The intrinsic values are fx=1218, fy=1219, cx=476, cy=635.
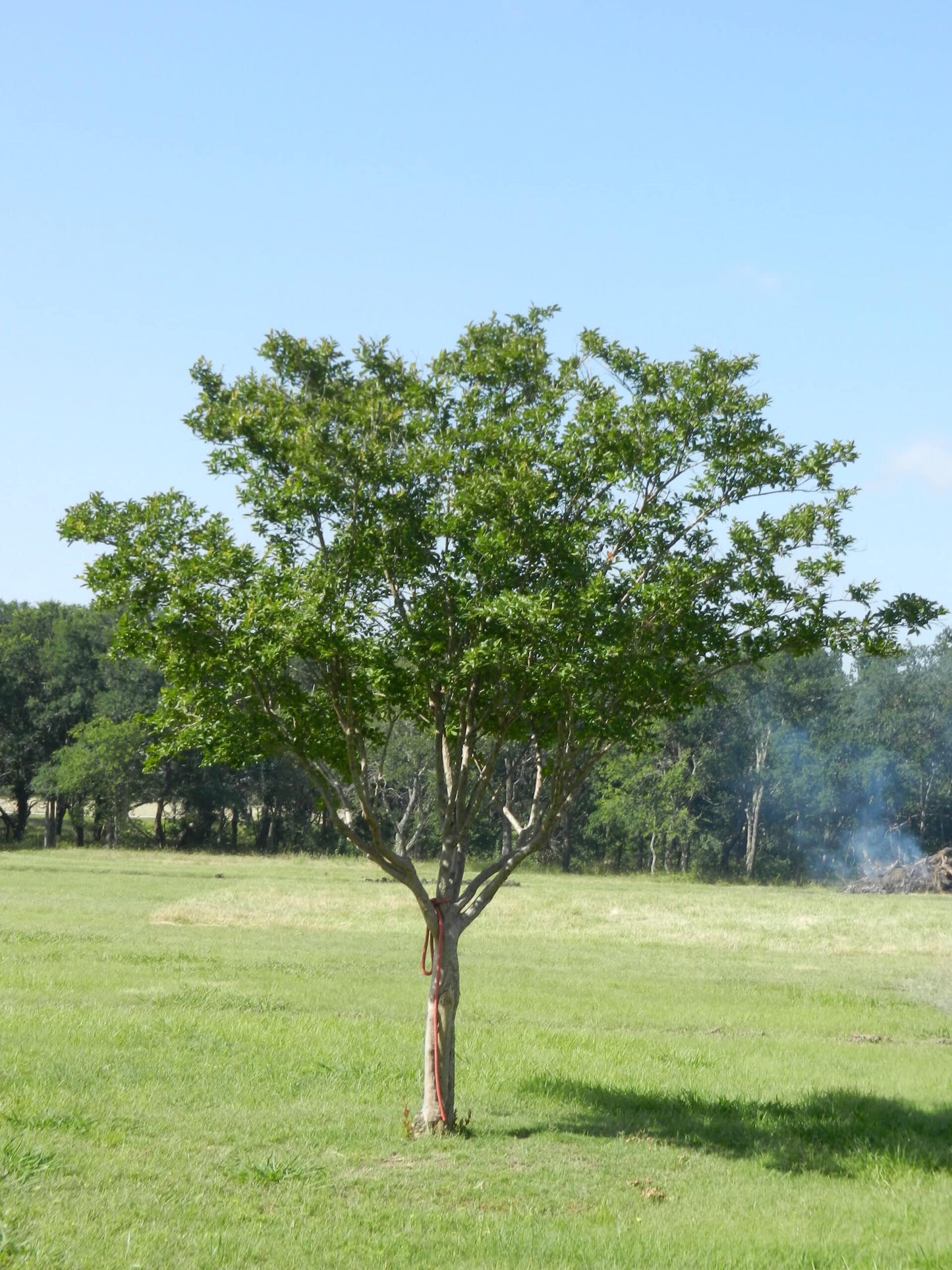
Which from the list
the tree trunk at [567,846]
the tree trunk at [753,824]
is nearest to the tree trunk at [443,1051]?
the tree trunk at [567,846]

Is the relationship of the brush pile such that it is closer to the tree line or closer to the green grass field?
the tree line

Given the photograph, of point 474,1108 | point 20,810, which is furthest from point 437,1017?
point 20,810

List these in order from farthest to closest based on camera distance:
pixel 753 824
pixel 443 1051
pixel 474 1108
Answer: pixel 753 824
pixel 474 1108
pixel 443 1051

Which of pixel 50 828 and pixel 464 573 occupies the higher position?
pixel 464 573

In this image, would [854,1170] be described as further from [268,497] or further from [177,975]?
[177,975]

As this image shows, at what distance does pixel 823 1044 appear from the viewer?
1759 cm

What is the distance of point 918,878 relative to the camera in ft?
213

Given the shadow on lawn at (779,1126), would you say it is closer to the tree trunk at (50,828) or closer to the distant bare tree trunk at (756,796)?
the tree trunk at (50,828)

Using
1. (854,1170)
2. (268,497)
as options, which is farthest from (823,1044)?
(268,497)

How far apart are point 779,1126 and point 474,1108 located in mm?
3141

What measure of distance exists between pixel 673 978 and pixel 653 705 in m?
14.2

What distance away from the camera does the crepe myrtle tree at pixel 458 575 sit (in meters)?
11.1

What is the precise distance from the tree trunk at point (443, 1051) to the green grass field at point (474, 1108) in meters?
0.34

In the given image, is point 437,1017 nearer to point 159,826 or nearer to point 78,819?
point 159,826
